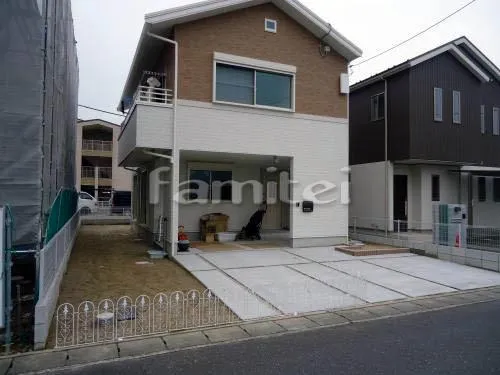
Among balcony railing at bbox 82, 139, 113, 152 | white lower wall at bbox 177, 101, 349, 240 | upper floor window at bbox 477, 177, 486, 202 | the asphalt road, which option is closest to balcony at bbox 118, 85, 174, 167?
white lower wall at bbox 177, 101, 349, 240

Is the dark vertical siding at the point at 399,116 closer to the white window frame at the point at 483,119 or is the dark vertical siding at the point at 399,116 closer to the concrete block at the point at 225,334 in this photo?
the white window frame at the point at 483,119

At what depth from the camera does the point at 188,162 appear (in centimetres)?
1290

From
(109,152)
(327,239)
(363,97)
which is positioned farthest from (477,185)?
(109,152)

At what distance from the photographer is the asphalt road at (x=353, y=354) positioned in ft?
13.1

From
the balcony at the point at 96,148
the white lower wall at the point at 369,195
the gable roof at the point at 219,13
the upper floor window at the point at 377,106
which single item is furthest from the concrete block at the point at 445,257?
the balcony at the point at 96,148

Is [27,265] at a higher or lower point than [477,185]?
lower

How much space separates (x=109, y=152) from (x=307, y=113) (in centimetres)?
3074

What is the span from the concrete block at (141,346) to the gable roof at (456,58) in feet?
42.4

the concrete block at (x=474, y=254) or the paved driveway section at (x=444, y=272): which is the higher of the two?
the concrete block at (x=474, y=254)

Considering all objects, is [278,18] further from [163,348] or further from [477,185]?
[477,185]

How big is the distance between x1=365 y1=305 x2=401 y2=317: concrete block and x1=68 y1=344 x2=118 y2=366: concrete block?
377 centimetres

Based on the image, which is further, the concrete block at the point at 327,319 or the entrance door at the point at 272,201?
the entrance door at the point at 272,201

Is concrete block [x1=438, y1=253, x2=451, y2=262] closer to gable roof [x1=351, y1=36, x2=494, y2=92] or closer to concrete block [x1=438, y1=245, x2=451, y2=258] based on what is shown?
concrete block [x1=438, y1=245, x2=451, y2=258]

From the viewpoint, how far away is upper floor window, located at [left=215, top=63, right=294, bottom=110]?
36.4 feet
